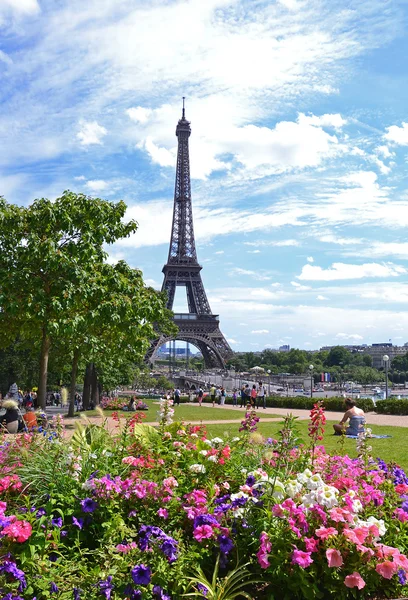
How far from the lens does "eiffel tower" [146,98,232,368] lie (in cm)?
8812

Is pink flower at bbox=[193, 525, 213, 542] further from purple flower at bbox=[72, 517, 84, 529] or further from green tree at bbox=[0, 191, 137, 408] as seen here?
green tree at bbox=[0, 191, 137, 408]

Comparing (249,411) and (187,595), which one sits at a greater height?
(249,411)

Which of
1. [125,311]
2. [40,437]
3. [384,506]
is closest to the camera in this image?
[384,506]

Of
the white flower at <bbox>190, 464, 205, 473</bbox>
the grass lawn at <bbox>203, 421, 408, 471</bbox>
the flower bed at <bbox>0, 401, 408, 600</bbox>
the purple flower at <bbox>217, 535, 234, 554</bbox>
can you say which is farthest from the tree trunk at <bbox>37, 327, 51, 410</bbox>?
the purple flower at <bbox>217, 535, 234, 554</bbox>

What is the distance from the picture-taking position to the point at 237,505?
491 cm

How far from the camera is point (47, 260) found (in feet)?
55.2

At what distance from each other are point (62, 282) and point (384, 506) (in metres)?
13.5

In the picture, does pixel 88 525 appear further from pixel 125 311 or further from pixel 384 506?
pixel 125 311

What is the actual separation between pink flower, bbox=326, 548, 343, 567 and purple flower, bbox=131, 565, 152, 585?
4.20 ft

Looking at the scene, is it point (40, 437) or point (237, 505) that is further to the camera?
point (40, 437)

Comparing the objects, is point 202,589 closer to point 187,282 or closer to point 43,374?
point 43,374

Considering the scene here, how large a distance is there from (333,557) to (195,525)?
111 centimetres

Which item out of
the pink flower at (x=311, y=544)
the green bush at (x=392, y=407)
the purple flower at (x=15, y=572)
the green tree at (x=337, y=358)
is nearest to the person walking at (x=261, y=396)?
the green bush at (x=392, y=407)

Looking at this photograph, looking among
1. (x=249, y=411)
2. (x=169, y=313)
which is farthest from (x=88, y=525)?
(x=169, y=313)
